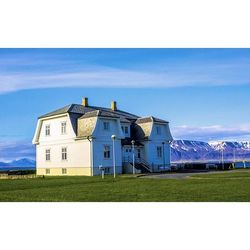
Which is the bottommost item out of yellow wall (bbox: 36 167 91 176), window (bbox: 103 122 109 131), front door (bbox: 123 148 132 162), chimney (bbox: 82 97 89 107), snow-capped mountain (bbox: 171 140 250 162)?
yellow wall (bbox: 36 167 91 176)

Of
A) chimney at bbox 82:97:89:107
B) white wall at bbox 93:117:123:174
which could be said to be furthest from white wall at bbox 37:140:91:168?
chimney at bbox 82:97:89:107

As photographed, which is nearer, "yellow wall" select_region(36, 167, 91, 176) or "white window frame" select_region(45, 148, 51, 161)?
"yellow wall" select_region(36, 167, 91, 176)

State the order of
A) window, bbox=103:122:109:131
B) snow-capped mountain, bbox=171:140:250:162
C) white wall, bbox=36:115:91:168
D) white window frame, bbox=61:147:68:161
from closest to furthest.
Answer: white wall, bbox=36:115:91:168
window, bbox=103:122:109:131
white window frame, bbox=61:147:68:161
snow-capped mountain, bbox=171:140:250:162

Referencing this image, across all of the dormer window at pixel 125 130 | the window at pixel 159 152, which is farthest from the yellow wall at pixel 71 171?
the window at pixel 159 152

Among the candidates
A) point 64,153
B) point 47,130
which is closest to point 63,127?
point 64,153

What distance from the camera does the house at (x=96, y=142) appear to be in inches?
1236

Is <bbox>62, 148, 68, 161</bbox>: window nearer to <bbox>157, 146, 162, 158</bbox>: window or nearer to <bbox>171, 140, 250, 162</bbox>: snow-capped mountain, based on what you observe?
<bbox>157, 146, 162, 158</bbox>: window

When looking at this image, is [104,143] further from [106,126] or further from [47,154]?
[47,154]

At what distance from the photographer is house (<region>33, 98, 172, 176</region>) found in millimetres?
31406

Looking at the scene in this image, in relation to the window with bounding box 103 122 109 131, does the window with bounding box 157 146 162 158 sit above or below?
below

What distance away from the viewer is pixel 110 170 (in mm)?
32250

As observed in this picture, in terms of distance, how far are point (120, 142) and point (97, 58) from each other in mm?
17714

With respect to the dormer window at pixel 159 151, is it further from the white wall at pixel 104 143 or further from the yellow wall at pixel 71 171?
the yellow wall at pixel 71 171
